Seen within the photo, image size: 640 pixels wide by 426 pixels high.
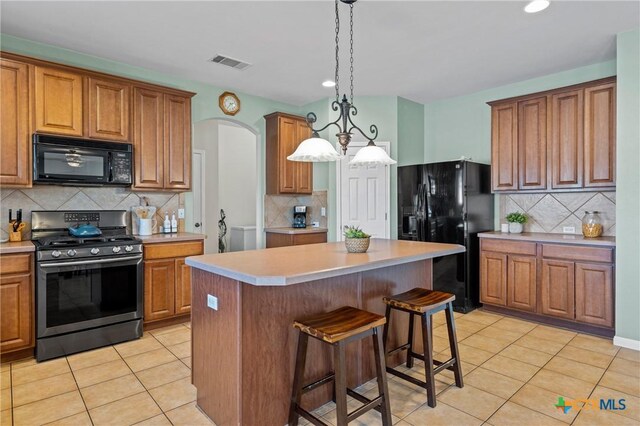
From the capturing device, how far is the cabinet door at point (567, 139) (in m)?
3.75

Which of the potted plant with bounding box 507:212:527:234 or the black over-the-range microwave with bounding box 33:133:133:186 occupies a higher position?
the black over-the-range microwave with bounding box 33:133:133:186

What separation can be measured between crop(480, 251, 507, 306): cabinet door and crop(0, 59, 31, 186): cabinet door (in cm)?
459

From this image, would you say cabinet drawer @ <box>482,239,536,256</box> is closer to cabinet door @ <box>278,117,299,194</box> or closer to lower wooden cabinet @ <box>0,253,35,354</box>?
cabinet door @ <box>278,117,299,194</box>

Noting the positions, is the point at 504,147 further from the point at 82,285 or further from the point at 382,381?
the point at 82,285

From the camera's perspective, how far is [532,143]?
4102mm

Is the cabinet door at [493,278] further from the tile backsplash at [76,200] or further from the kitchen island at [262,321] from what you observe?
the tile backsplash at [76,200]

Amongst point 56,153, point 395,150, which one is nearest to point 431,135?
point 395,150

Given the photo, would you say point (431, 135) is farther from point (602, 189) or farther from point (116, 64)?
point (116, 64)

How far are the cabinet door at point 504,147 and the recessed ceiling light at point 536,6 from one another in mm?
1546

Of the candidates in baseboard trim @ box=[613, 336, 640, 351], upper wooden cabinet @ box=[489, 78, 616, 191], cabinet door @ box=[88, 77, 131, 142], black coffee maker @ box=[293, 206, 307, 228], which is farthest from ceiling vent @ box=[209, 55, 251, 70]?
baseboard trim @ box=[613, 336, 640, 351]

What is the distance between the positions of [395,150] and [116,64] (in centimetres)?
342

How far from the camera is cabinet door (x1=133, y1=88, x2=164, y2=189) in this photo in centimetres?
371

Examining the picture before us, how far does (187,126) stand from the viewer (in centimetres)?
407

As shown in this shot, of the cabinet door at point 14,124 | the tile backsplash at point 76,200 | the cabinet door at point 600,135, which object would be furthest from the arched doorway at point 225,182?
the cabinet door at point 600,135
